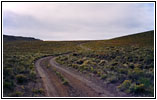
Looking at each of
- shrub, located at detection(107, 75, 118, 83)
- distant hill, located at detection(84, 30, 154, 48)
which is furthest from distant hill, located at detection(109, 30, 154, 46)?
shrub, located at detection(107, 75, 118, 83)

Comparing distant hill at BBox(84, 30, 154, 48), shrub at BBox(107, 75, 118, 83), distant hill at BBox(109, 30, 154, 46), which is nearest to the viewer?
shrub at BBox(107, 75, 118, 83)

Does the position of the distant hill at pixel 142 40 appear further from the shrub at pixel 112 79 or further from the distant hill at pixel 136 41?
the shrub at pixel 112 79

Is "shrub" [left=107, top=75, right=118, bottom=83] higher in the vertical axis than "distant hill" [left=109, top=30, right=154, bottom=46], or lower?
lower

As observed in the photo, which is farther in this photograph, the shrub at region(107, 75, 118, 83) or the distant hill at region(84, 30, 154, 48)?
the distant hill at region(84, 30, 154, 48)

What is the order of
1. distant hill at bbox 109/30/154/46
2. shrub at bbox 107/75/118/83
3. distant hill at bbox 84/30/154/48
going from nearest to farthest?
shrub at bbox 107/75/118/83 → distant hill at bbox 84/30/154/48 → distant hill at bbox 109/30/154/46

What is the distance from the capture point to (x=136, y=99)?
8.23 metres

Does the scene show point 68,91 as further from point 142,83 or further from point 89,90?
point 142,83

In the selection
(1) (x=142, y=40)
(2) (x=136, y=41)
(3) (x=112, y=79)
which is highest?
(1) (x=142, y=40)

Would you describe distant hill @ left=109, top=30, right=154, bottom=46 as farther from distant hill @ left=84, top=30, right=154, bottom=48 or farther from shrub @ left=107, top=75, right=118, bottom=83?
shrub @ left=107, top=75, right=118, bottom=83

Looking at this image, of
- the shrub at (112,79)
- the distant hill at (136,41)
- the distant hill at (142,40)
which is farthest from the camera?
the distant hill at (142,40)

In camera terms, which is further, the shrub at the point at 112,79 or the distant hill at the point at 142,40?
the distant hill at the point at 142,40

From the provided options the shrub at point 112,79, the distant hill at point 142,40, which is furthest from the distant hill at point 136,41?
the shrub at point 112,79

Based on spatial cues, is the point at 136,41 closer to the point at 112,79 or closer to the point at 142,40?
the point at 142,40

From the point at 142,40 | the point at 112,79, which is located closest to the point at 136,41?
the point at 142,40
